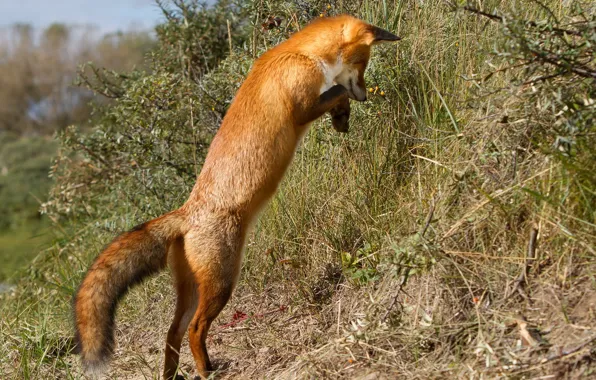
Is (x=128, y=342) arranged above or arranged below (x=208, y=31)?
below

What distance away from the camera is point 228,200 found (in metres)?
4.62

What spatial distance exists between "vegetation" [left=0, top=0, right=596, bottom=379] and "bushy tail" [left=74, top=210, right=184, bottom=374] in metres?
0.63

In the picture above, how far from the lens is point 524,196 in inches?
160

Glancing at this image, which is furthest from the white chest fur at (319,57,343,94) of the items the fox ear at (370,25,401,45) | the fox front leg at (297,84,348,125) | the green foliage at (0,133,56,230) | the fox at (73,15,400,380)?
the green foliage at (0,133,56,230)

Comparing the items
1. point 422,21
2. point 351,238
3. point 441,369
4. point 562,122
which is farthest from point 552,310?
point 422,21

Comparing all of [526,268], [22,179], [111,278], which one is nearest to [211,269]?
[111,278]

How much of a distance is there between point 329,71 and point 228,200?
1.23 m

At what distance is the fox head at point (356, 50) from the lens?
502 cm

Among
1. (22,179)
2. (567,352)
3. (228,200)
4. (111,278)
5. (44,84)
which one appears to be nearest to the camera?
(567,352)

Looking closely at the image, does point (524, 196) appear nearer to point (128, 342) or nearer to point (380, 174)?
point (380, 174)

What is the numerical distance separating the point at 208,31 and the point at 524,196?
16.8 ft

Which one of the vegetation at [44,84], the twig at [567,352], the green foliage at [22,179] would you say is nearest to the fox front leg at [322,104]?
the twig at [567,352]

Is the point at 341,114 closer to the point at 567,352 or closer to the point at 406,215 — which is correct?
the point at 406,215

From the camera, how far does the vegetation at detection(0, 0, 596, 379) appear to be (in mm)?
3771
